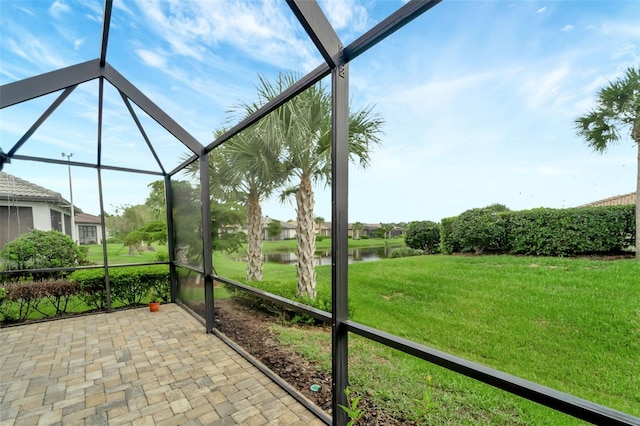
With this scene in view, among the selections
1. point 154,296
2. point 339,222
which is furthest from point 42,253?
point 339,222

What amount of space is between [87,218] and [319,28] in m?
5.86

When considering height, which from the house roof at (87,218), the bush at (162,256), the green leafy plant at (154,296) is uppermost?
the house roof at (87,218)

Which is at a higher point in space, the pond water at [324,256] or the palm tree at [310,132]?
the palm tree at [310,132]

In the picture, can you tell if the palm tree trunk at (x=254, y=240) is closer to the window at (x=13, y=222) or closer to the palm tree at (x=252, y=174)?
the palm tree at (x=252, y=174)

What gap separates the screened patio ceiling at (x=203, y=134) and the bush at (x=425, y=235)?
3.45 m

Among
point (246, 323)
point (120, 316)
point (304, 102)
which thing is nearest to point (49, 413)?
point (246, 323)

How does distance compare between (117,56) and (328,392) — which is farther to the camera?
(117,56)

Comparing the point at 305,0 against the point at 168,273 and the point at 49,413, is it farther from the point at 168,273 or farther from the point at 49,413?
the point at 168,273

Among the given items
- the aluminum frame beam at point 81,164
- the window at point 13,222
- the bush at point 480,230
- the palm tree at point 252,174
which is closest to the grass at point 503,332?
the bush at point 480,230

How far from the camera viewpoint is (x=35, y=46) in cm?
270

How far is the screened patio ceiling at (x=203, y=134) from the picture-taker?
1.29 m

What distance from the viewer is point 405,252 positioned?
5.36 metres

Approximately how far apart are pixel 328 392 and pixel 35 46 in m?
4.69

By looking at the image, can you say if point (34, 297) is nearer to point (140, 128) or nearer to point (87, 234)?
point (87, 234)
